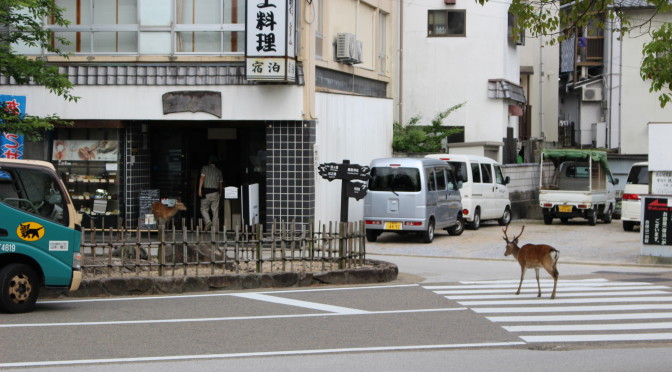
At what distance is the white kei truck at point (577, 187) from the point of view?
95.2 feet

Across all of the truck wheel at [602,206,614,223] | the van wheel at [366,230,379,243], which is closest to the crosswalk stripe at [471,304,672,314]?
the van wheel at [366,230,379,243]

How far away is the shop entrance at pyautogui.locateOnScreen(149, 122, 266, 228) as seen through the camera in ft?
78.4

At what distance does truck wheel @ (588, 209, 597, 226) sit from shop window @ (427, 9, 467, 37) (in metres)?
8.91

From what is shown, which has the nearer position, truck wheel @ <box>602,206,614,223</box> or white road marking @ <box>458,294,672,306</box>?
white road marking @ <box>458,294,672,306</box>

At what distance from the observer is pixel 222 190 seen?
23922 millimetres

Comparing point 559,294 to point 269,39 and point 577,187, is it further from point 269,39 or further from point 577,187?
point 577,187

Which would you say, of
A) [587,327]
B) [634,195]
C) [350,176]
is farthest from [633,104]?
[587,327]

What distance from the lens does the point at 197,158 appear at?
24641 millimetres

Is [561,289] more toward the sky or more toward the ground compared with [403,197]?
more toward the ground

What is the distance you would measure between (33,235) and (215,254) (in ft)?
13.2

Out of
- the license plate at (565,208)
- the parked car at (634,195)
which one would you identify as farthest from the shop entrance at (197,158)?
the parked car at (634,195)

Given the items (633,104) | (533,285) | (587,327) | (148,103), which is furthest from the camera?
(633,104)

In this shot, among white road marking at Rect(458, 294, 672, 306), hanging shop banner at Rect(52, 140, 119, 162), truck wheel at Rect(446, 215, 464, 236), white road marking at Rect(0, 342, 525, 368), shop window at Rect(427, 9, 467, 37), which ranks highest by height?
shop window at Rect(427, 9, 467, 37)

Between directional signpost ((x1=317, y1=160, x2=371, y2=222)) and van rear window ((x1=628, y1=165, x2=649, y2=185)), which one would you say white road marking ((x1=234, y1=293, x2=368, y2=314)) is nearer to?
directional signpost ((x1=317, y1=160, x2=371, y2=222))
